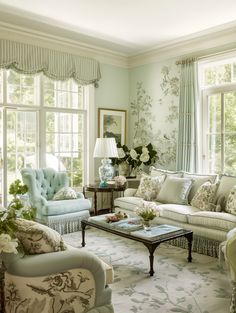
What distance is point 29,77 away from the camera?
16.6 feet

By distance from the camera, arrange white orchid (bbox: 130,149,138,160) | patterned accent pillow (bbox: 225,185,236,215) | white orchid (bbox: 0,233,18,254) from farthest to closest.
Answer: white orchid (bbox: 130,149,138,160), patterned accent pillow (bbox: 225,185,236,215), white orchid (bbox: 0,233,18,254)

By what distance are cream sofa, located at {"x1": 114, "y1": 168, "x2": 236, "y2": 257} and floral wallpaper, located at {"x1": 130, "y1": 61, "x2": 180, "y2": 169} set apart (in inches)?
34.3

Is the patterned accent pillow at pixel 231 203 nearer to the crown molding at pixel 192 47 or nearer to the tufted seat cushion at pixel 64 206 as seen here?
the tufted seat cushion at pixel 64 206

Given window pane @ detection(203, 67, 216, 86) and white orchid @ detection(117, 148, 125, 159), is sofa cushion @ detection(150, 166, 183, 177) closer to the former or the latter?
white orchid @ detection(117, 148, 125, 159)

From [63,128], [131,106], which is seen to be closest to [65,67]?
[63,128]

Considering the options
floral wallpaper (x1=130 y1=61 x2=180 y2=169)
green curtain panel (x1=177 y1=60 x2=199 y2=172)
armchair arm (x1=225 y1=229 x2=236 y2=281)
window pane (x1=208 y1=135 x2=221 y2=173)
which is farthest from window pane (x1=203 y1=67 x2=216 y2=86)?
armchair arm (x1=225 y1=229 x2=236 y2=281)

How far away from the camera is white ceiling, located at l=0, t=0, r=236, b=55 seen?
3.91 meters

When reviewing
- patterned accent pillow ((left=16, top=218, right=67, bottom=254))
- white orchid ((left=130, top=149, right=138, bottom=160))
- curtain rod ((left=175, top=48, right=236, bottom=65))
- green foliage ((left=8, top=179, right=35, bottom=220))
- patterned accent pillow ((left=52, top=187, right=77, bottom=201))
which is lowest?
patterned accent pillow ((left=52, top=187, right=77, bottom=201))

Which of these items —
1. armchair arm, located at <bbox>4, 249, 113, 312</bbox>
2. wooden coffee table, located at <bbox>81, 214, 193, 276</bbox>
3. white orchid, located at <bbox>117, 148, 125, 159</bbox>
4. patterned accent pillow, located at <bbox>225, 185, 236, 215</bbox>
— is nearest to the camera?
armchair arm, located at <bbox>4, 249, 113, 312</bbox>

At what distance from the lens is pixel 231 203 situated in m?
3.78

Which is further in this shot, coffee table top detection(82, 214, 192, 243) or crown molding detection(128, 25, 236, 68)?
crown molding detection(128, 25, 236, 68)

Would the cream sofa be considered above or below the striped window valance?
below

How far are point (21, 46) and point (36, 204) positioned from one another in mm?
2325

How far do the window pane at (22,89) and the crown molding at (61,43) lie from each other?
1.72ft
